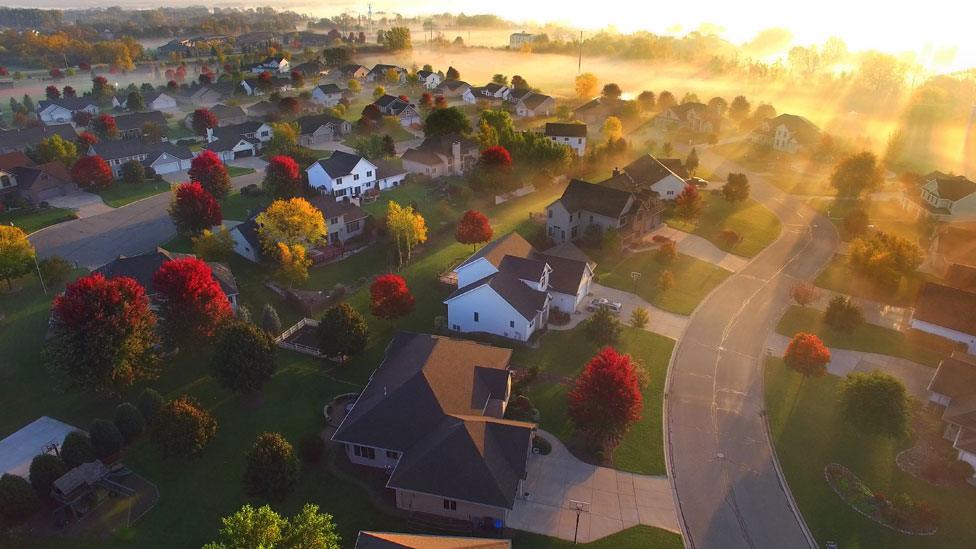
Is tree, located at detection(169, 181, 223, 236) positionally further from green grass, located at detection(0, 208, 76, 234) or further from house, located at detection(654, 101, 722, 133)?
house, located at detection(654, 101, 722, 133)

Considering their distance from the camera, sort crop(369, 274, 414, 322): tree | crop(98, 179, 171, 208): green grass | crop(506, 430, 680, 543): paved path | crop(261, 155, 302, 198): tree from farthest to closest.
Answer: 1. crop(98, 179, 171, 208): green grass
2. crop(261, 155, 302, 198): tree
3. crop(369, 274, 414, 322): tree
4. crop(506, 430, 680, 543): paved path

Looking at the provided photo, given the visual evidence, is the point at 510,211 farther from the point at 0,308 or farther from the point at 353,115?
the point at 353,115

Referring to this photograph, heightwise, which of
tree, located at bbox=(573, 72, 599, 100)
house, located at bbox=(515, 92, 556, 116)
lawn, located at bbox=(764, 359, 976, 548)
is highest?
tree, located at bbox=(573, 72, 599, 100)

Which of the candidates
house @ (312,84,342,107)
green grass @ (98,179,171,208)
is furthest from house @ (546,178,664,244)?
house @ (312,84,342,107)

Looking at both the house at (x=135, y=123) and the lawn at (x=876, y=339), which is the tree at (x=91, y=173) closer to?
the house at (x=135, y=123)

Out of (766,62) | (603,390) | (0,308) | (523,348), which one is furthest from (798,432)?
(766,62)

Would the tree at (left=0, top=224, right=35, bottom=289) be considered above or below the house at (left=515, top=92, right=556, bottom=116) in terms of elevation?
below

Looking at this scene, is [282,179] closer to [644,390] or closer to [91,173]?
[91,173]

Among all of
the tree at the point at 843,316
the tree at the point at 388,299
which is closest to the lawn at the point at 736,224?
the tree at the point at 843,316
